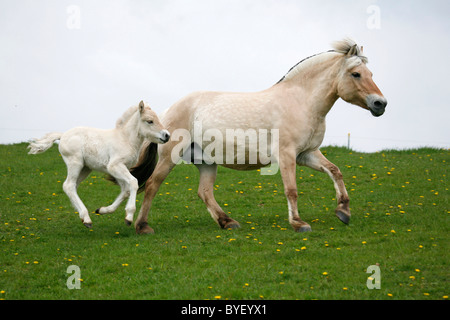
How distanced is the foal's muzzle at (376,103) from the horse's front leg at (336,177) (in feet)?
4.03

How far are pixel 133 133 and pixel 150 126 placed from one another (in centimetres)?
45

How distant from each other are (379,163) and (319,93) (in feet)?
28.8

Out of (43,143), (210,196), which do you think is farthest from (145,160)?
(43,143)

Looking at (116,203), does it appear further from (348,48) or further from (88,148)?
(348,48)

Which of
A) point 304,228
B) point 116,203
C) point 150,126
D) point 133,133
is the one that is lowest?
point 304,228

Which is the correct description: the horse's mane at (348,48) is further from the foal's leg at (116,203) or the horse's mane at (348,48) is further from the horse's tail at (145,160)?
the foal's leg at (116,203)

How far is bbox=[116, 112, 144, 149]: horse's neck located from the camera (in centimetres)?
1009

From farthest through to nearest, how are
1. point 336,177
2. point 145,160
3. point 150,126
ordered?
point 145,160 < point 336,177 < point 150,126

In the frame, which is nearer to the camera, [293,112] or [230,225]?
[293,112]

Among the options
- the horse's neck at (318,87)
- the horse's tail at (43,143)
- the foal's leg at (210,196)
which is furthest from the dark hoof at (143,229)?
the horse's neck at (318,87)

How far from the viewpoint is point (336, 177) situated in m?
10.1

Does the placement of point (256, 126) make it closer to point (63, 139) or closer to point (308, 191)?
point (63, 139)

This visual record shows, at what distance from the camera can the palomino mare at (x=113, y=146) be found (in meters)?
9.85
